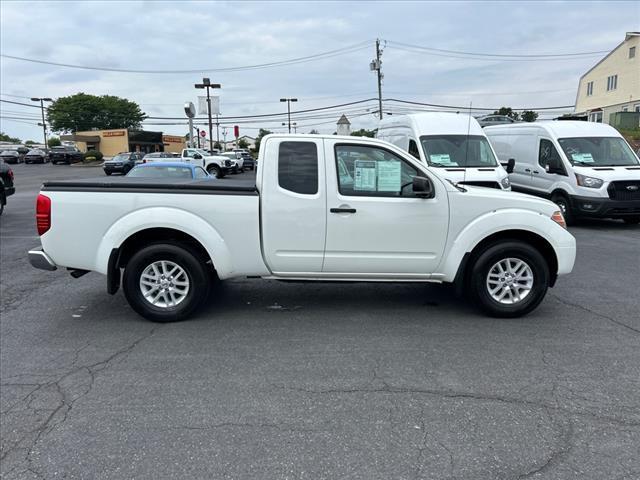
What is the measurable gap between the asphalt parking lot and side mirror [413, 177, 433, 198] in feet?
4.27

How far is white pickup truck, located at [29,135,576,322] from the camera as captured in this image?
498cm

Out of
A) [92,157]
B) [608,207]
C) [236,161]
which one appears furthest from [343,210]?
[92,157]

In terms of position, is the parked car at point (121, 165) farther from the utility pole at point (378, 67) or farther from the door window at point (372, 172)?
the door window at point (372, 172)

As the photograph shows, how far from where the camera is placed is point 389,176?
512 cm

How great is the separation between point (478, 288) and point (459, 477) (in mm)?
2695

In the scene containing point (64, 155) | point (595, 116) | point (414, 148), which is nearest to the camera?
point (414, 148)

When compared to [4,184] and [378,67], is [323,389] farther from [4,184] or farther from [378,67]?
[378,67]

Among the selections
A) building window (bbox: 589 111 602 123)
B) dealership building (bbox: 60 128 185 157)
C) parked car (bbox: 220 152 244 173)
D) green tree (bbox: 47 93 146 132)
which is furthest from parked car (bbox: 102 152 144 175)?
green tree (bbox: 47 93 146 132)

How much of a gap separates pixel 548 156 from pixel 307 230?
31.5 feet

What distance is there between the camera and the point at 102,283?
6.80 meters

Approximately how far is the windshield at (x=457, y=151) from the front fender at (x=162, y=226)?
7469mm

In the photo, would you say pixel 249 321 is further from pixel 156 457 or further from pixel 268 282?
pixel 156 457

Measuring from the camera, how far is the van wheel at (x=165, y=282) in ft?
16.4

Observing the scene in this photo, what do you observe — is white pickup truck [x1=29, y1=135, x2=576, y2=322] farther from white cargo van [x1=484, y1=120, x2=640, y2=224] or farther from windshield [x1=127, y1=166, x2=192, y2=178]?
white cargo van [x1=484, y1=120, x2=640, y2=224]
